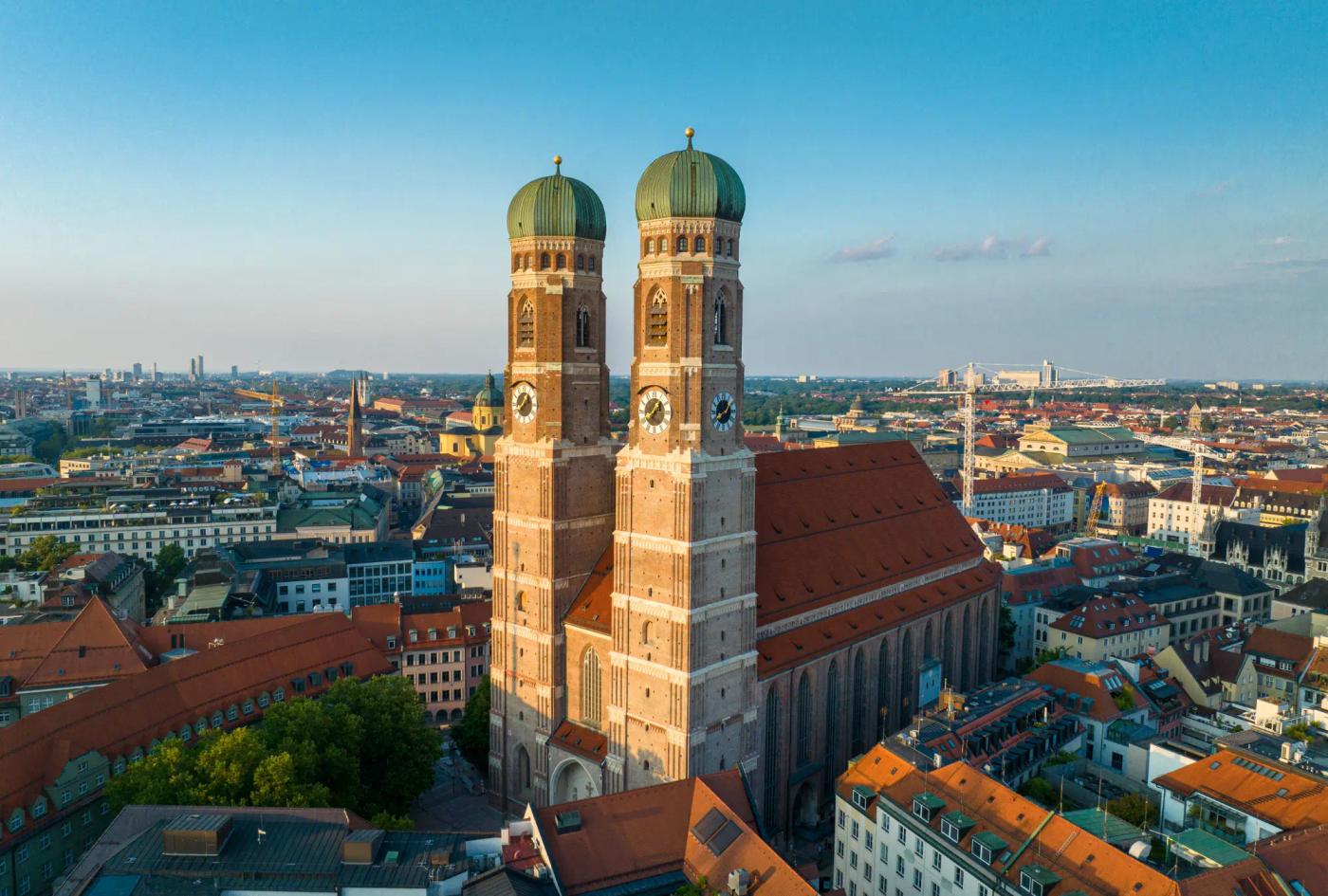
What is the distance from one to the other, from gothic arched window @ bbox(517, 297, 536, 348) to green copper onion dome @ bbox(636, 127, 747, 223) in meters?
10.9

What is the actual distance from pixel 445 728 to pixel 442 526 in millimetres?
55019

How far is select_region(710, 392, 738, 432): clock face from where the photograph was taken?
54097mm


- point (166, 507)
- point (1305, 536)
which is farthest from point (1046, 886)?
point (166, 507)

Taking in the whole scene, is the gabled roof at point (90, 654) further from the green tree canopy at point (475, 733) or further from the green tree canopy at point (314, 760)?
the green tree canopy at point (475, 733)

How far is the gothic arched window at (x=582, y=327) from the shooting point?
2424 inches

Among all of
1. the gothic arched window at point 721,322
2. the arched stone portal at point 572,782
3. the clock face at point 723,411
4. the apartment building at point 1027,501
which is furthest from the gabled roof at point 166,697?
the apartment building at point 1027,501

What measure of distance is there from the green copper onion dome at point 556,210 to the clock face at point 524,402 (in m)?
9.86

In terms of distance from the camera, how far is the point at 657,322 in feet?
178

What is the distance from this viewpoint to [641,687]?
5550 centimetres

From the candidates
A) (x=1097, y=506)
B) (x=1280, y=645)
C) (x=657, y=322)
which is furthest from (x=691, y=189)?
(x=1097, y=506)

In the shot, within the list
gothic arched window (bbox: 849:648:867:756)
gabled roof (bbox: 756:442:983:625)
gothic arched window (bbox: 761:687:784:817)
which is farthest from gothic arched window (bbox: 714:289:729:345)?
gothic arched window (bbox: 849:648:867:756)

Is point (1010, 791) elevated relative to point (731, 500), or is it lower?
lower

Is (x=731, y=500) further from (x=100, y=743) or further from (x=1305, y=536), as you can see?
(x=1305, y=536)

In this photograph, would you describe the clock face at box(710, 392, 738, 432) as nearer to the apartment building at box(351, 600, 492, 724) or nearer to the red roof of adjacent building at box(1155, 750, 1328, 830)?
the red roof of adjacent building at box(1155, 750, 1328, 830)
